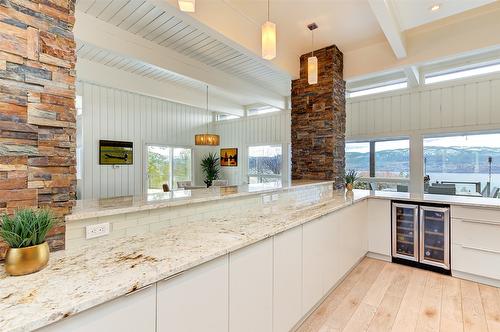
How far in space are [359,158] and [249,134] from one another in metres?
3.40

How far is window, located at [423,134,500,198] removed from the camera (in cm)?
449

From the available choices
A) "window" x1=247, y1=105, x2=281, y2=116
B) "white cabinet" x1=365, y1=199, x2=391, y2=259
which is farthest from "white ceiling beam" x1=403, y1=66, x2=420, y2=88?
"window" x1=247, y1=105, x2=281, y2=116

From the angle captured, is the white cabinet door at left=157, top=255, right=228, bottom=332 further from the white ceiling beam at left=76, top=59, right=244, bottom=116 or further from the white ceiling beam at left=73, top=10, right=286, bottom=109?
the white ceiling beam at left=76, top=59, right=244, bottom=116

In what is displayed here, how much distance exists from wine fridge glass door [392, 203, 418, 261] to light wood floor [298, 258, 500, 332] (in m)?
0.28

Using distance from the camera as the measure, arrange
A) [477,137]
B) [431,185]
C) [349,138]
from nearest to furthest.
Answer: [477,137] → [431,185] → [349,138]

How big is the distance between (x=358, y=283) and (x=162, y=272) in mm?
2536

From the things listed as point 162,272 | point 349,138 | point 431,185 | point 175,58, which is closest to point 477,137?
point 431,185

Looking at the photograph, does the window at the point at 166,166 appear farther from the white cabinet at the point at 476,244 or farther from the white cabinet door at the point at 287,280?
the white cabinet at the point at 476,244

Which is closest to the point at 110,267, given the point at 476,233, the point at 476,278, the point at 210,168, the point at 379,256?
the point at 379,256

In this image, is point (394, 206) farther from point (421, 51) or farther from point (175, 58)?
point (175, 58)

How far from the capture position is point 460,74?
455cm

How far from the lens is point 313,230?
2139 mm

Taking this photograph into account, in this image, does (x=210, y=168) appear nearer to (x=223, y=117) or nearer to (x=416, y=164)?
(x=223, y=117)

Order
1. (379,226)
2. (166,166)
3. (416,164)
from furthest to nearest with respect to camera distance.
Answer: (166,166) < (416,164) < (379,226)
